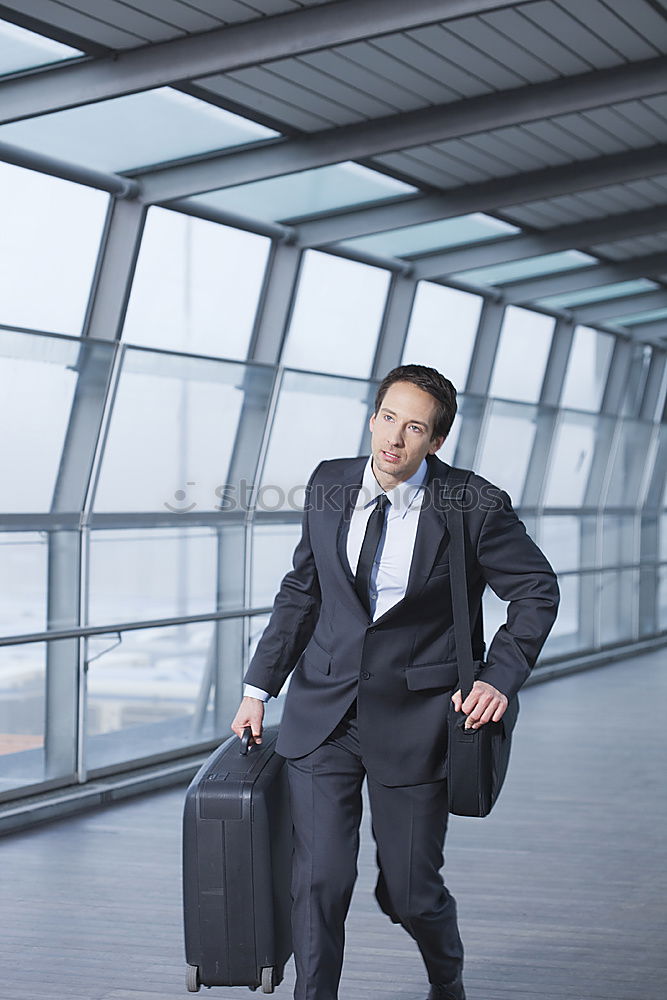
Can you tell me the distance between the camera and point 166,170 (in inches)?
329

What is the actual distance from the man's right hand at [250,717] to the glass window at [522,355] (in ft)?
33.8

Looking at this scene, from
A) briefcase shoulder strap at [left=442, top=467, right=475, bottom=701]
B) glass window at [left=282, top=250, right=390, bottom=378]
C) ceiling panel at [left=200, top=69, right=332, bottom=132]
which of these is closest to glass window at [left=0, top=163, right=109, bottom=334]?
ceiling panel at [left=200, top=69, right=332, bottom=132]

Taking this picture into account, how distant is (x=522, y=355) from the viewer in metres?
14.6

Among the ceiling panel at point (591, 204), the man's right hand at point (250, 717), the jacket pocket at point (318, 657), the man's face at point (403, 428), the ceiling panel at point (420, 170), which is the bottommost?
the man's right hand at point (250, 717)

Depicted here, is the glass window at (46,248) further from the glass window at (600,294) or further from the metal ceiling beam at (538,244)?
the glass window at (600,294)

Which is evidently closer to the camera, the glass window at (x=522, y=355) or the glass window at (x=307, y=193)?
the glass window at (x=307, y=193)

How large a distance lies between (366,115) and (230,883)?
547 cm

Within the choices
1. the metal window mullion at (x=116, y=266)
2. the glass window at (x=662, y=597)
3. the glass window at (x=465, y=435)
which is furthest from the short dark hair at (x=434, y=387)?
the glass window at (x=662, y=597)

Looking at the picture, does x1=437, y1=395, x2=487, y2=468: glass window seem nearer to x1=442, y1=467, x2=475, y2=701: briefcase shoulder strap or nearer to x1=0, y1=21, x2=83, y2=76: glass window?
x1=0, y1=21, x2=83, y2=76: glass window

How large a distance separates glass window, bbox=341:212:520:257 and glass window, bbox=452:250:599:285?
1.10 meters

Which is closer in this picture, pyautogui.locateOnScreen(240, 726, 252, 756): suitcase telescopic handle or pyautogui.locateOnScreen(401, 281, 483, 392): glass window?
pyautogui.locateOnScreen(240, 726, 252, 756): suitcase telescopic handle

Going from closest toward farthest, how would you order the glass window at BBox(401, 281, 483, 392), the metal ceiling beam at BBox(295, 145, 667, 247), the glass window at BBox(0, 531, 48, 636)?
the glass window at BBox(0, 531, 48, 636)
the metal ceiling beam at BBox(295, 145, 667, 247)
the glass window at BBox(401, 281, 483, 392)

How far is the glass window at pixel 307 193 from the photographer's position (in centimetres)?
912

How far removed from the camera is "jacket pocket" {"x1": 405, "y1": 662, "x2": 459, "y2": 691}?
3.78 meters
